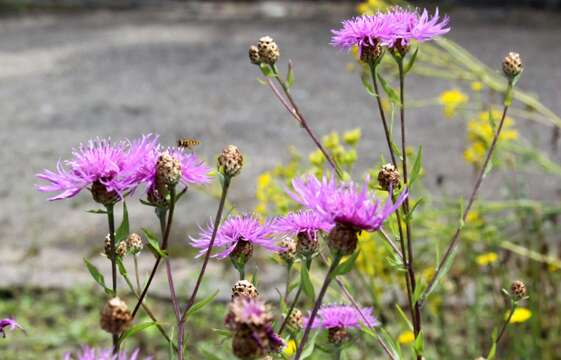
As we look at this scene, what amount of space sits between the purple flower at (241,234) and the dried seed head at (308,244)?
1.5 inches

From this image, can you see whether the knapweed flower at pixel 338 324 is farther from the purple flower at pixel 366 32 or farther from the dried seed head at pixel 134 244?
the purple flower at pixel 366 32

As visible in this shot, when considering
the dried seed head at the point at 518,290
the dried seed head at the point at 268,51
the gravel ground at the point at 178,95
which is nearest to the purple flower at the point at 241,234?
the dried seed head at the point at 268,51

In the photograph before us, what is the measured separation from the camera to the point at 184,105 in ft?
16.7

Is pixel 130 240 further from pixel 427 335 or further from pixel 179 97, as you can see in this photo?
pixel 179 97

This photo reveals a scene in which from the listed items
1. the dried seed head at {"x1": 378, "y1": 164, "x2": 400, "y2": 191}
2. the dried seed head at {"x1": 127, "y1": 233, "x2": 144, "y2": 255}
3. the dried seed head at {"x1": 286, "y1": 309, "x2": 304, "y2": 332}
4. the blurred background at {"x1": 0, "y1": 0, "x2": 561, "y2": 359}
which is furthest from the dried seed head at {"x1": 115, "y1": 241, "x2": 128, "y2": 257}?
the blurred background at {"x1": 0, "y1": 0, "x2": 561, "y2": 359}

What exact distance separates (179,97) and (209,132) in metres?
0.76

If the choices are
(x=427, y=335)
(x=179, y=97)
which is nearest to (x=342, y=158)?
(x=427, y=335)

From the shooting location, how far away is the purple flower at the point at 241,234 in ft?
3.43

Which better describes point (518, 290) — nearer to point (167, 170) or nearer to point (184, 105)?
point (167, 170)

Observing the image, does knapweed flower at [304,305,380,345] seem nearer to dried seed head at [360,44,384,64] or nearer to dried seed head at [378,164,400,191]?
dried seed head at [378,164,400,191]

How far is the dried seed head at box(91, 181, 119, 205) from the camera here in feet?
3.14

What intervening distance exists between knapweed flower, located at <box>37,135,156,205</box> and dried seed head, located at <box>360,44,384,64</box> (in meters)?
0.33

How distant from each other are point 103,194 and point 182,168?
0.34 feet

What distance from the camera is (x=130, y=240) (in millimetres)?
1203
